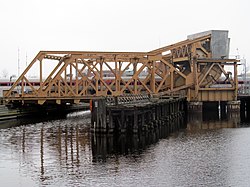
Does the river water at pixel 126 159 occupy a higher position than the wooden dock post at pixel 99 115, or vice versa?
the wooden dock post at pixel 99 115

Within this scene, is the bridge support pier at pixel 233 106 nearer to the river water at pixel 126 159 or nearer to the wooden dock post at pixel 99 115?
the river water at pixel 126 159

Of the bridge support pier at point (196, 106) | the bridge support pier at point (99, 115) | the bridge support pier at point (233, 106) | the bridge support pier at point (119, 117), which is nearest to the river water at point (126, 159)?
the bridge support pier at point (99, 115)

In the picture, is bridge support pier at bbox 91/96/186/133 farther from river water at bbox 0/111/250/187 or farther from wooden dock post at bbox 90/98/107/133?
river water at bbox 0/111/250/187

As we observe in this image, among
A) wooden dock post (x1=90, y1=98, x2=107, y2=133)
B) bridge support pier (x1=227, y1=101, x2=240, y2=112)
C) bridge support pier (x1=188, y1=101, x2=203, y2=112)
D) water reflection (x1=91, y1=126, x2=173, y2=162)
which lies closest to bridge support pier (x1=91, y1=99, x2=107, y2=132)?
wooden dock post (x1=90, y1=98, x2=107, y2=133)

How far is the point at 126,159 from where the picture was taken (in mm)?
27984

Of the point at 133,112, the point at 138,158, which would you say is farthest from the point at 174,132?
the point at 138,158

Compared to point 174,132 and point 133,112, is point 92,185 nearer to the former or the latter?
point 133,112

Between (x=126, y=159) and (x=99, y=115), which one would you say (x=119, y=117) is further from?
(x=126, y=159)

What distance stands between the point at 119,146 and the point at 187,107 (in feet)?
118

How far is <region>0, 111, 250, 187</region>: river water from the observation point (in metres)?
22.6

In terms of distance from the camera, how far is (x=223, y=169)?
2480cm

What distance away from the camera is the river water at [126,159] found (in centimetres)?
2256

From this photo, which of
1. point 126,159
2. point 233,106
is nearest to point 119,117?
point 126,159

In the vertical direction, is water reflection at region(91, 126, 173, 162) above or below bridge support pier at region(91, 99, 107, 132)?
below
